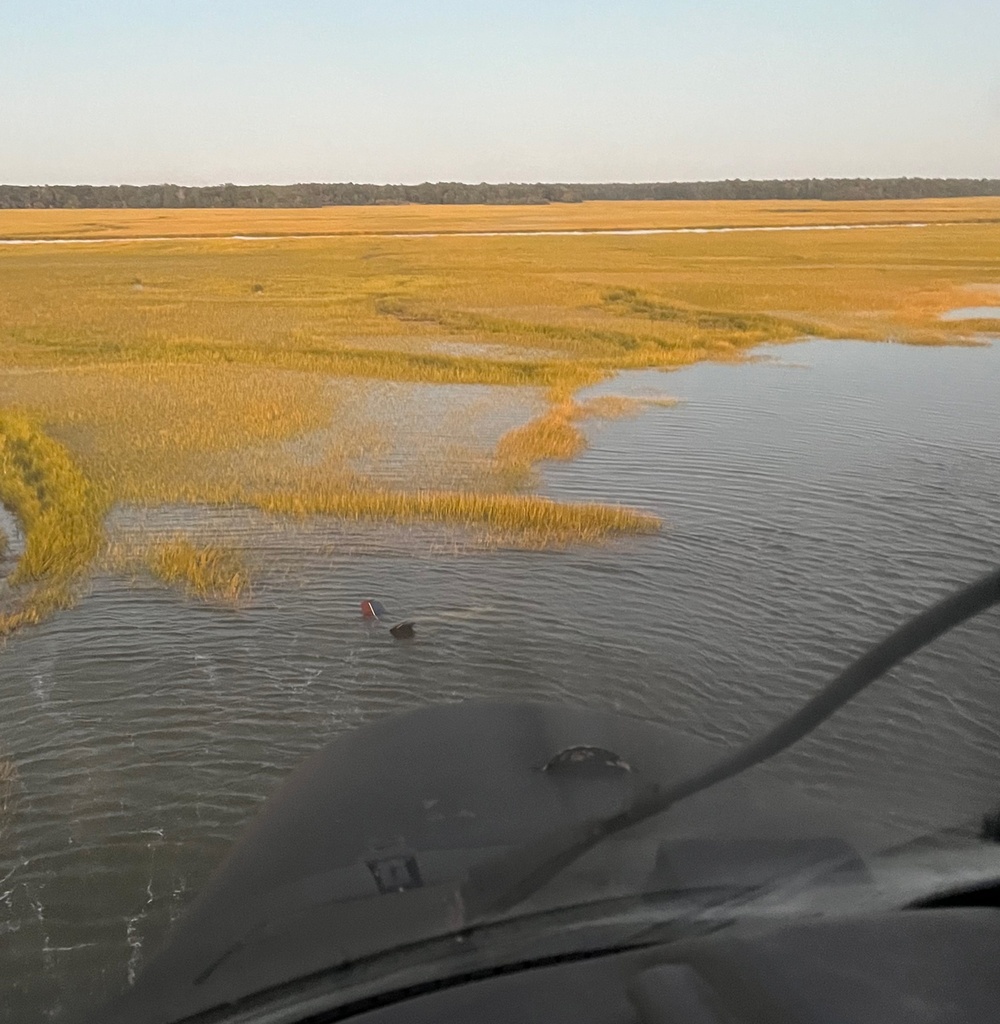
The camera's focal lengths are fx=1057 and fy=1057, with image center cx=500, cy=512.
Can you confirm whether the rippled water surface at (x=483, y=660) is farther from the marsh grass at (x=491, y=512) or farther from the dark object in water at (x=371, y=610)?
the marsh grass at (x=491, y=512)

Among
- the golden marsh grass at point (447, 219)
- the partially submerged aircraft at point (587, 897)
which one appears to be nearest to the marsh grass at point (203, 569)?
the partially submerged aircraft at point (587, 897)

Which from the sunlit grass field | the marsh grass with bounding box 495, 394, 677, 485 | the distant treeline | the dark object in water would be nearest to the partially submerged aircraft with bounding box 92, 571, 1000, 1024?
the dark object in water

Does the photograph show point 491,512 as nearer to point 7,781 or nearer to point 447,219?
point 7,781

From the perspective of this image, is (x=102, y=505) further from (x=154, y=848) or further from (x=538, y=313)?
(x=538, y=313)

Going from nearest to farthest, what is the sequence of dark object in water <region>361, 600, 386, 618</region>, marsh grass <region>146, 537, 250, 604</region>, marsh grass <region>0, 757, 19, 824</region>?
1. marsh grass <region>0, 757, 19, 824</region>
2. dark object in water <region>361, 600, 386, 618</region>
3. marsh grass <region>146, 537, 250, 604</region>

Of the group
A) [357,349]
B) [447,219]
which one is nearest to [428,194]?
[447,219]

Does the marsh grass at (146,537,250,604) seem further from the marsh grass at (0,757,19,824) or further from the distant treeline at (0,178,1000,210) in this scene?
the distant treeline at (0,178,1000,210)
